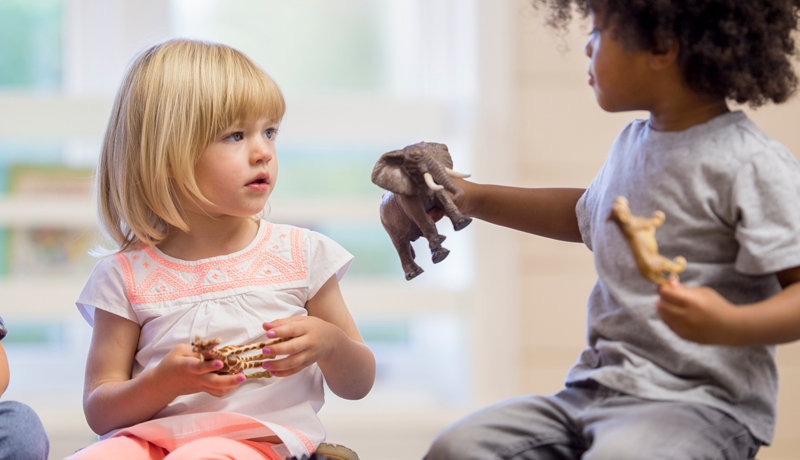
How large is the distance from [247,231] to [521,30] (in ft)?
3.43

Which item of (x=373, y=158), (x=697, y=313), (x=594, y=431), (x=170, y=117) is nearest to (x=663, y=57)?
(x=697, y=313)

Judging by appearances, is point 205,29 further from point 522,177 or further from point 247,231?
point 247,231

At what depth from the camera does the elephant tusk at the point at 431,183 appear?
96cm

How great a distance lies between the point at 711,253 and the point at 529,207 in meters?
0.28

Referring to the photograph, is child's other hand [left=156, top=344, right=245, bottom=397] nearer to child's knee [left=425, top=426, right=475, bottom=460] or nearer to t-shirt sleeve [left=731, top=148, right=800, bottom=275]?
child's knee [left=425, top=426, right=475, bottom=460]

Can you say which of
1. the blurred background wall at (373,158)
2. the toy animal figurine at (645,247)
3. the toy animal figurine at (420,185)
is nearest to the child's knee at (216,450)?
the toy animal figurine at (420,185)

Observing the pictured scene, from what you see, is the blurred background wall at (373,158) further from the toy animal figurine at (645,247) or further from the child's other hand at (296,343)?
the toy animal figurine at (645,247)

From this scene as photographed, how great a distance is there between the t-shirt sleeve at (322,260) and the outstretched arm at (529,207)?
0.65ft

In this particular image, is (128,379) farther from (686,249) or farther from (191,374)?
(686,249)

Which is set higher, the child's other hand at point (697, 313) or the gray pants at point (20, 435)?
the child's other hand at point (697, 313)

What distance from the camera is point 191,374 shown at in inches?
39.1

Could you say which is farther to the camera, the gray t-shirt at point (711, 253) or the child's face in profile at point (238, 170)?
the child's face in profile at point (238, 170)

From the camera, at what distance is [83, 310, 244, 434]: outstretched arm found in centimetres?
99

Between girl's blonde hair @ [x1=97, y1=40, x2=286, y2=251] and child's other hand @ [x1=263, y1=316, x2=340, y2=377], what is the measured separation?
0.75 ft
